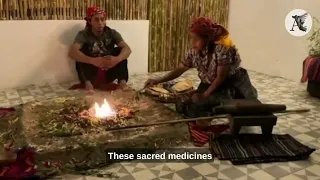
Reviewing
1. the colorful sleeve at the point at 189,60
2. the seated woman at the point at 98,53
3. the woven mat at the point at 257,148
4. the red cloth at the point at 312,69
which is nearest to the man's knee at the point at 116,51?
the seated woman at the point at 98,53

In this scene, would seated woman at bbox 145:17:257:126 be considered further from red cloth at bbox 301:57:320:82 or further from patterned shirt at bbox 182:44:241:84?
red cloth at bbox 301:57:320:82

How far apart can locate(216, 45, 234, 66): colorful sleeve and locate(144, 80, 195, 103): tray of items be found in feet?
1.71

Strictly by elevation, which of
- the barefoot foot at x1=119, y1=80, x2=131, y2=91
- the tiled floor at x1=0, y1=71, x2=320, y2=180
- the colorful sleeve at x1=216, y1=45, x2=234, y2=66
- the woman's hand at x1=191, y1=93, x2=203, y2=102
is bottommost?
the tiled floor at x1=0, y1=71, x2=320, y2=180

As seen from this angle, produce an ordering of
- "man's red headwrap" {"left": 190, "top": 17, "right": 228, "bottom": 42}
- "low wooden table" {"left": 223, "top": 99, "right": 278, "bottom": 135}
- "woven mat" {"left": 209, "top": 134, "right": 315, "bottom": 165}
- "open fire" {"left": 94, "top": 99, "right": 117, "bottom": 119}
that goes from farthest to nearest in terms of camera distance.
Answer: "man's red headwrap" {"left": 190, "top": 17, "right": 228, "bottom": 42}, "open fire" {"left": 94, "top": 99, "right": 117, "bottom": 119}, "low wooden table" {"left": 223, "top": 99, "right": 278, "bottom": 135}, "woven mat" {"left": 209, "top": 134, "right": 315, "bottom": 165}

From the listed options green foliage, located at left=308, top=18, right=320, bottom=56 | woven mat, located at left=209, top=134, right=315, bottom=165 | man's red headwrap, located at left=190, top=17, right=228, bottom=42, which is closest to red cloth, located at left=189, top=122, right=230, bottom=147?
woven mat, located at left=209, top=134, right=315, bottom=165

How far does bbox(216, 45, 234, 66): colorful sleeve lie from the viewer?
2.21 meters

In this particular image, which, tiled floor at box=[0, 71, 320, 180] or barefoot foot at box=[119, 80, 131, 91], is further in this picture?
barefoot foot at box=[119, 80, 131, 91]

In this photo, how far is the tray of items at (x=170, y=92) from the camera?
2678 millimetres

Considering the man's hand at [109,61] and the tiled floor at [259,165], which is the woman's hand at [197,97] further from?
the man's hand at [109,61]

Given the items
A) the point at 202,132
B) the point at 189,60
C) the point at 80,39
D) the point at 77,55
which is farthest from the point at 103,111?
the point at 80,39

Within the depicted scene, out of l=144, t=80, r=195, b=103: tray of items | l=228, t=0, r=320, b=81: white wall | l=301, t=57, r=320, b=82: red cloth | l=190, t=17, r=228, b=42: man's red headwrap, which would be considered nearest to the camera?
l=190, t=17, r=228, b=42: man's red headwrap

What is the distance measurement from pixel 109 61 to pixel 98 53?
0.19 meters

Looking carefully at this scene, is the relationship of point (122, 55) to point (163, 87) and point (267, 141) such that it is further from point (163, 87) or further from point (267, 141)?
point (267, 141)

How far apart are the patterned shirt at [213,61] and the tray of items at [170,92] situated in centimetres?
32
